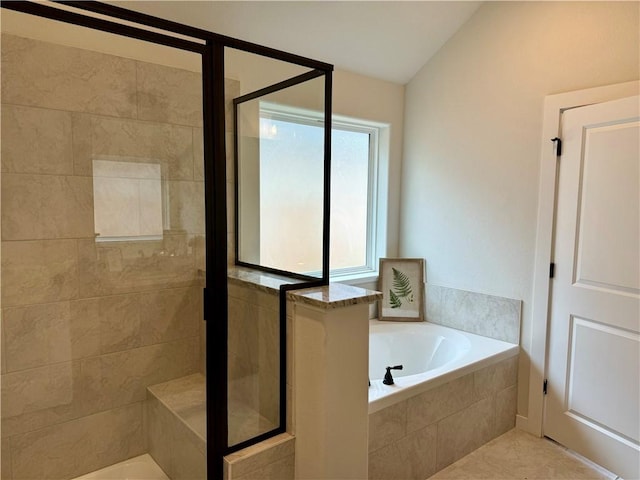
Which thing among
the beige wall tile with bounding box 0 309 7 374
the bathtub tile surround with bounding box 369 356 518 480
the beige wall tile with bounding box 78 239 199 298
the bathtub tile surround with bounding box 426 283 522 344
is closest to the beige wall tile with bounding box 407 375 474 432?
the bathtub tile surround with bounding box 369 356 518 480

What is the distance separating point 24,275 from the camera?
1761 mm

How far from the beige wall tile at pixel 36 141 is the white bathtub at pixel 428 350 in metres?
2.03

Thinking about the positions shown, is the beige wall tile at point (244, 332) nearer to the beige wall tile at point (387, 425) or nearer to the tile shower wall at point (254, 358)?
the tile shower wall at point (254, 358)

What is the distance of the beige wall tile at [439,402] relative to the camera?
6.59 feet

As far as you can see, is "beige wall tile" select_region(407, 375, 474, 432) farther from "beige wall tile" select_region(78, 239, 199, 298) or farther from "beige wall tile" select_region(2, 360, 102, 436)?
"beige wall tile" select_region(2, 360, 102, 436)

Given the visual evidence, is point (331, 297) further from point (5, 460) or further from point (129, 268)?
point (5, 460)

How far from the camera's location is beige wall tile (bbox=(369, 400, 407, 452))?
72.2 inches

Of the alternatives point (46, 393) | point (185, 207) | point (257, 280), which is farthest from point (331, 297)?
point (46, 393)

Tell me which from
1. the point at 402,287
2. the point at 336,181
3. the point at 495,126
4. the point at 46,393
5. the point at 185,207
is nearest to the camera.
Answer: the point at 46,393

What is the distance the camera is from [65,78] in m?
1.80

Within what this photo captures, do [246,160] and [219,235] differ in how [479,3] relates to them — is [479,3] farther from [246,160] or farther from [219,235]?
[219,235]

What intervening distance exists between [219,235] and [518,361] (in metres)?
2.05

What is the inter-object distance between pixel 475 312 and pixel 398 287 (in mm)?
580

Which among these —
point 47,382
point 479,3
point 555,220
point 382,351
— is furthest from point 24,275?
point 479,3
